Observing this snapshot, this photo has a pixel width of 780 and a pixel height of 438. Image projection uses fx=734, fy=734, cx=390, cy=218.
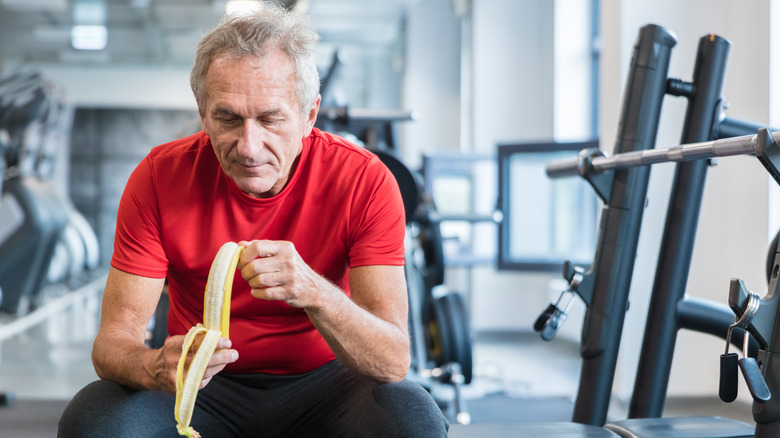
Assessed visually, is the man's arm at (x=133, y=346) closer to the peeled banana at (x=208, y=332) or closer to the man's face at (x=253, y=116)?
the peeled banana at (x=208, y=332)

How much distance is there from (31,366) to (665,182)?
3.65 metres

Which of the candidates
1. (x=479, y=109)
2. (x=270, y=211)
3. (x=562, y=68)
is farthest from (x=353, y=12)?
(x=270, y=211)

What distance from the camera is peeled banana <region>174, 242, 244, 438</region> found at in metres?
1.06

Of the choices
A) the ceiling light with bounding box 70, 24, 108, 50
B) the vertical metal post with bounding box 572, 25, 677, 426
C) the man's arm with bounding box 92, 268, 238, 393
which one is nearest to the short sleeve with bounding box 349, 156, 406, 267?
the man's arm with bounding box 92, 268, 238, 393

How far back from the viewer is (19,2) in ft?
19.9

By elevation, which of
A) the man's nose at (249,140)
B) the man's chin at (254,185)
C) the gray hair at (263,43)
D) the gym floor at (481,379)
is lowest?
the gym floor at (481,379)

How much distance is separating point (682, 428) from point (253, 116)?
3.27 ft

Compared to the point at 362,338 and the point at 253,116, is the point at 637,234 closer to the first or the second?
the point at 362,338

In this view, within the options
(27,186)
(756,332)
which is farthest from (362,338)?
(27,186)

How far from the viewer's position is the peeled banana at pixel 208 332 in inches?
41.9

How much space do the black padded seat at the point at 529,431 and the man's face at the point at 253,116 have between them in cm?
58

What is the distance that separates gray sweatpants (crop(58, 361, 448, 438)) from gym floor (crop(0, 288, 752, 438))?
1849 mm

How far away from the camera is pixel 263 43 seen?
130cm

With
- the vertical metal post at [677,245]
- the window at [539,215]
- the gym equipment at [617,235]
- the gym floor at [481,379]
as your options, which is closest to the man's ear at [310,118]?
the gym equipment at [617,235]
